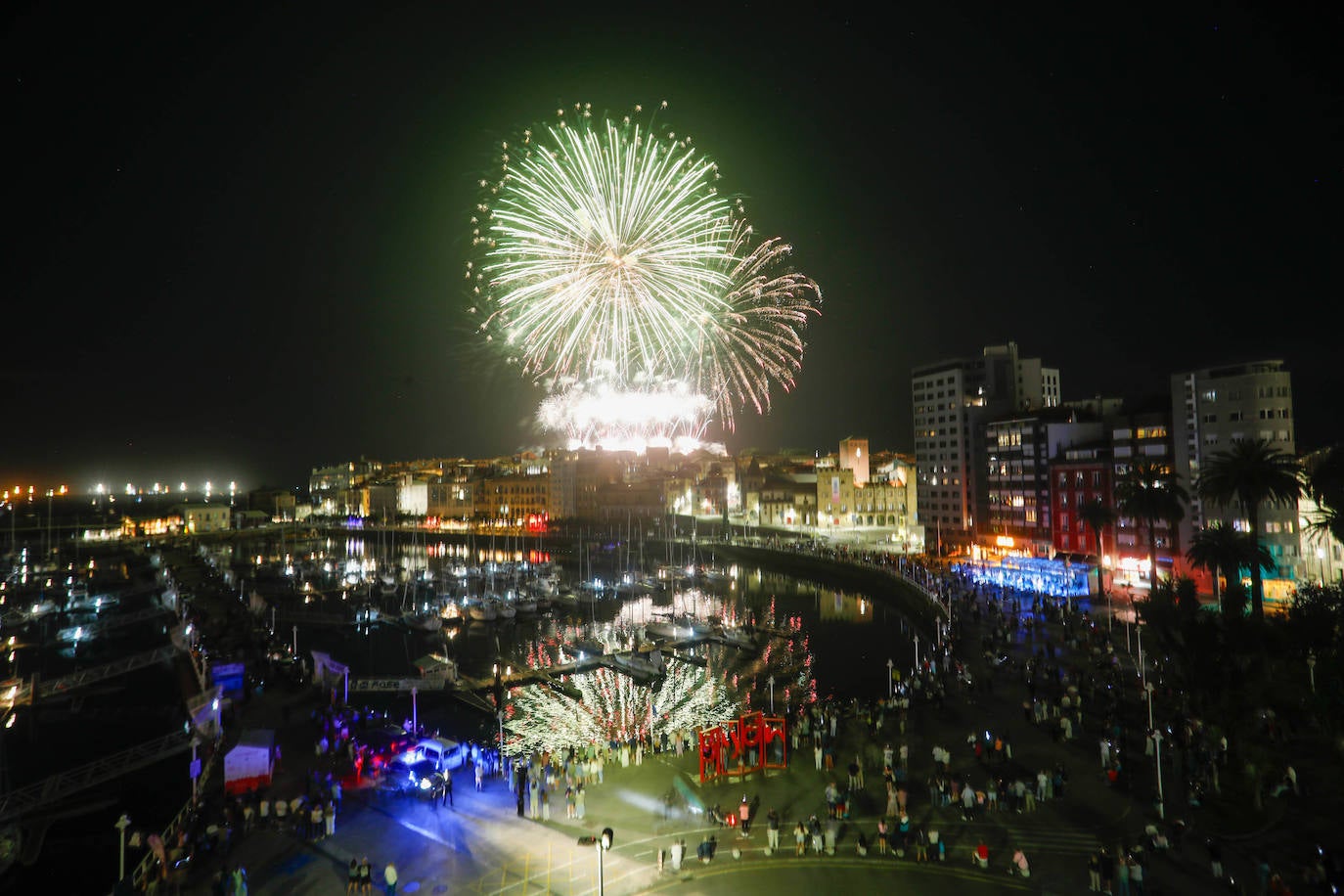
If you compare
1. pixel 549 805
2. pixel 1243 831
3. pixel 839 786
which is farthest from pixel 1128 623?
pixel 549 805

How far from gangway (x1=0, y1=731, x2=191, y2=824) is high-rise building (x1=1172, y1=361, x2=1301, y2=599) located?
150ft

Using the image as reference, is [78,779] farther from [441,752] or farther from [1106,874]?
[1106,874]

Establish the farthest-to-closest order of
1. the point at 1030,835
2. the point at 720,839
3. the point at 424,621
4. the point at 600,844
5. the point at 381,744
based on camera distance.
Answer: the point at 424,621, the point at 381,744, the point at 1030,835, the point at 720,839, the point at 600,844

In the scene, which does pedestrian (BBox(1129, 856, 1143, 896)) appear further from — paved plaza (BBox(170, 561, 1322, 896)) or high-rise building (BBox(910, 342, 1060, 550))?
high-rise building (BBox(910, 342, 1060, 550))

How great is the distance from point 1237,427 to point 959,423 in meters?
31.5

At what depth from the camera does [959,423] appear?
71750 mm

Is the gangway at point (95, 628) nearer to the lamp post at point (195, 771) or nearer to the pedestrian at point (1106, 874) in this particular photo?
the lamp post at point (195, 771)

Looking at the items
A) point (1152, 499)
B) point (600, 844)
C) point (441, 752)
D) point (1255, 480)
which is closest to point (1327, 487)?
point (1255, 480)

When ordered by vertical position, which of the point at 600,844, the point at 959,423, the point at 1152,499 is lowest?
the point at 600,844

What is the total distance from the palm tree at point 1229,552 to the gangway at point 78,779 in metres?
38.5

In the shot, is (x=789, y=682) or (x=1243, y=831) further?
(x=789, y=682)

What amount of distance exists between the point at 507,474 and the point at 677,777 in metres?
130

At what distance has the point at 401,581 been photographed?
60438mm

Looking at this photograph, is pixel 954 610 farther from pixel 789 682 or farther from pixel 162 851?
pixel 162 851
